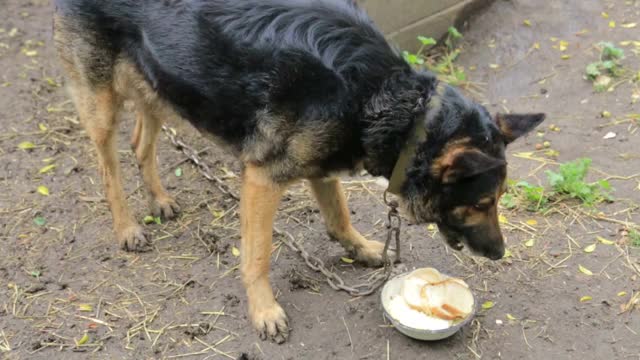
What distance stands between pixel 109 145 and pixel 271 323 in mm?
1746

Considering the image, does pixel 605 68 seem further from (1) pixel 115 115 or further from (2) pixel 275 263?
(1) pixel 115 115

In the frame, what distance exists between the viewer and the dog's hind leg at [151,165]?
496 centimetres

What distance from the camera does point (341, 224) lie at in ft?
14.7

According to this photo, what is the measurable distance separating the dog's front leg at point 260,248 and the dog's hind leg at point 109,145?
1127 millimetres

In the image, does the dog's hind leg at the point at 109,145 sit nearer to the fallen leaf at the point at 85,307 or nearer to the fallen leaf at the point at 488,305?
the fallen leaf at the point at 85,307

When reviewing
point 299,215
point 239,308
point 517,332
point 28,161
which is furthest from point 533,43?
point 28,161

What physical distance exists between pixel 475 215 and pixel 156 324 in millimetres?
2060

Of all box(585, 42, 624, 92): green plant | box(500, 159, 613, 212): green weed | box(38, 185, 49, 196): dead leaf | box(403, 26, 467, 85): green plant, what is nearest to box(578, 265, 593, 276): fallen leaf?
box(500, 159, 613, 212): green weed

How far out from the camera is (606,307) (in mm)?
4070

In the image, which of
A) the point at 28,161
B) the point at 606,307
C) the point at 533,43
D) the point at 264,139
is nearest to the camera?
the point at 264,139

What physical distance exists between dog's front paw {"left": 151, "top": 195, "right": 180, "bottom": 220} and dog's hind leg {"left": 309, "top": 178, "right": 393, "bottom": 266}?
1.28 meters

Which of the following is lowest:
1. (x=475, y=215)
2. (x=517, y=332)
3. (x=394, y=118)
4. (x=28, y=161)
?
(x=28, y=161)

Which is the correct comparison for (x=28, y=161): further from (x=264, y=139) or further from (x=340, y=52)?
(x=340, y=52)

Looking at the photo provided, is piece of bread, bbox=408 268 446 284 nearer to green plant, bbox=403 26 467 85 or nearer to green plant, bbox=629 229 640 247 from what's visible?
green plant, bbox=629 229 640 247
